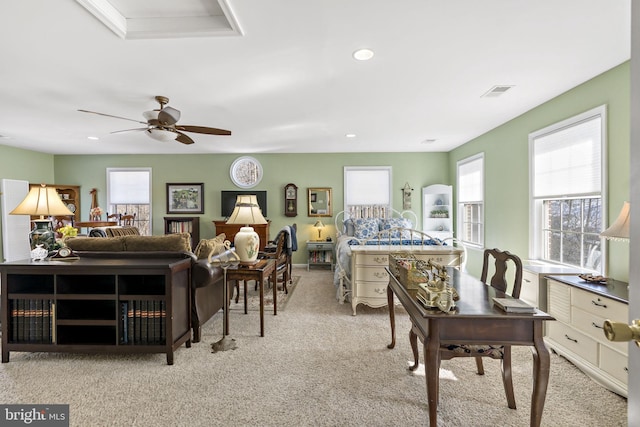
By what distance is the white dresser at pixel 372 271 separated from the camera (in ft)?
11.3

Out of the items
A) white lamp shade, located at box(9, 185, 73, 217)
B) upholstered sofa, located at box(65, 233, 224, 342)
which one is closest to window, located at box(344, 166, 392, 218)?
upholstered sofa, located at box(65, 233, 224, 342)

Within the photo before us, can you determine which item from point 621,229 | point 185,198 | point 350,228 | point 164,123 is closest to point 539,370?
point 621,229

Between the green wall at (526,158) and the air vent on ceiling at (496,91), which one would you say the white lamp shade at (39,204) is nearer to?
the air vent on ceiling at (496,91)

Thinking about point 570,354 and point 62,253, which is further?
point 62,253

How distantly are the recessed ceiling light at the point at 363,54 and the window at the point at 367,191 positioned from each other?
400 centimetres

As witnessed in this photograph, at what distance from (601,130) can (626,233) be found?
4.08ft

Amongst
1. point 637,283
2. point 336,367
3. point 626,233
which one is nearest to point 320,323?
point 336,367

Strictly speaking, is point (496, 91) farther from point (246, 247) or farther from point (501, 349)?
point (246, 247)

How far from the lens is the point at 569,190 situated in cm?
316

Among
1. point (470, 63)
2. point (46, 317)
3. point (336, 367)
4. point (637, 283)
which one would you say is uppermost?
point (470, 63)

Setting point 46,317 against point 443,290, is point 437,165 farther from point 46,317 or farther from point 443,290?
point 46,317

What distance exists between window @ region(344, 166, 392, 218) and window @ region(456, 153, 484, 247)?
142 centimetres

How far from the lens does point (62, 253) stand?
2.61 m

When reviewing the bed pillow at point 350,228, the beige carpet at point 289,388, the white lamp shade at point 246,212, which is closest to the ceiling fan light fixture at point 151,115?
the white lamp shade at point 246,212
